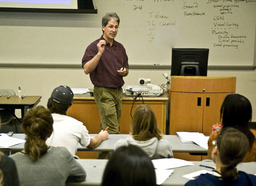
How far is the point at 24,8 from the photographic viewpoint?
4.80 metres

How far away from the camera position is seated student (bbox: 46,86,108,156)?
2.11 m

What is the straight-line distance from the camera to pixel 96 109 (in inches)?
141

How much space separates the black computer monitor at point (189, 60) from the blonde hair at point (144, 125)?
163 centimetres

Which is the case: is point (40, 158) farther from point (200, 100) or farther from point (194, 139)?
point (200, 100)

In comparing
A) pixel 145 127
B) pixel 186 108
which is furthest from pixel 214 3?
pixel 145 127

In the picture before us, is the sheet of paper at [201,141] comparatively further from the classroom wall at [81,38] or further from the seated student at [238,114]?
the classroom wall at [81,38]

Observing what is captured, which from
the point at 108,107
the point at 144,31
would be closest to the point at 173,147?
the point at 108,107

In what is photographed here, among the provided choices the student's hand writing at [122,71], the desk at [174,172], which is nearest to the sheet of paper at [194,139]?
the desk at [174,172]

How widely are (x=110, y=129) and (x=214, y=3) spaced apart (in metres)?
2.96

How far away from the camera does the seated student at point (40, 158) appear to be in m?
1.58

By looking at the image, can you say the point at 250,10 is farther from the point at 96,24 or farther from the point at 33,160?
the point at 33,160

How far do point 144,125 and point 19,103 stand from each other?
2219 millimetres

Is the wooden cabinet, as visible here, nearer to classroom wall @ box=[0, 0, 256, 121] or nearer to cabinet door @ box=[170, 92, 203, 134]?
cabinet door @ box=[170, 92, 203, 134]

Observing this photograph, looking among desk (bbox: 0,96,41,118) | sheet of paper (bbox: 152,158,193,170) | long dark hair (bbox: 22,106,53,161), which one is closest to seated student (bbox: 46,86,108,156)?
long dark hair (bbox: 22,106,53,161)
